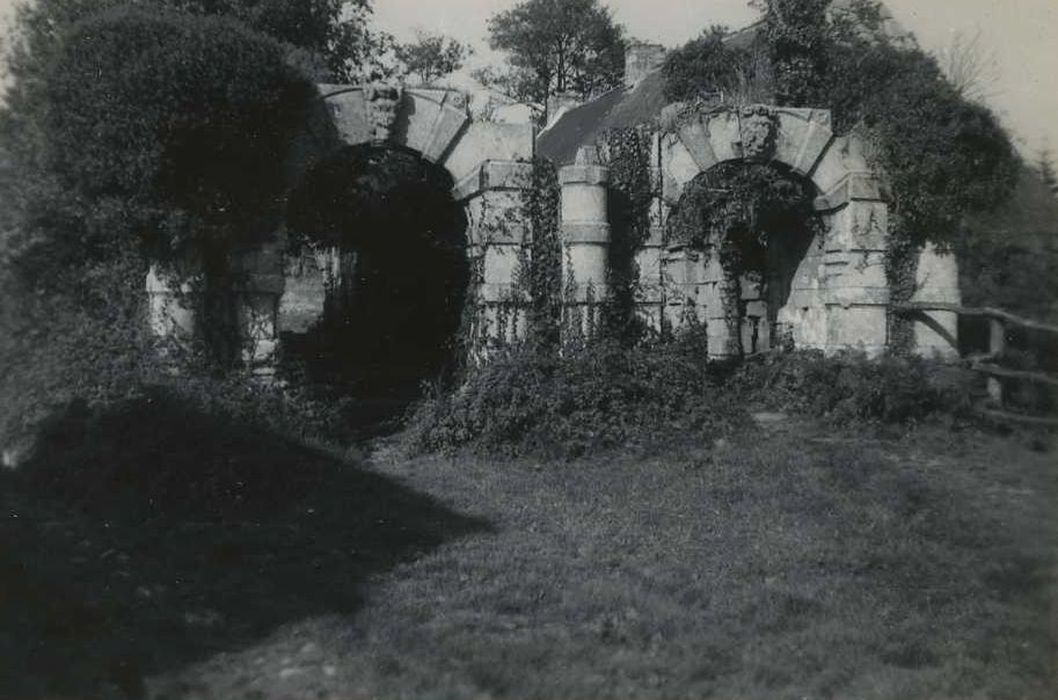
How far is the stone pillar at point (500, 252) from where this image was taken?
9.71m

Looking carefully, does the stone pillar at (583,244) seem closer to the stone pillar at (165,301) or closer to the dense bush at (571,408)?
the dense bush at (571,408)

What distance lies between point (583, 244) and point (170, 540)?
5313mm

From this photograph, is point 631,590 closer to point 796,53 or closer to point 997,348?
point 997,348

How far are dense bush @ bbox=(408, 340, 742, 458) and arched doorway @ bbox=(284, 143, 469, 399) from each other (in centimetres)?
460

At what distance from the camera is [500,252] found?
977 cm

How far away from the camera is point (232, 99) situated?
8336 millimetres

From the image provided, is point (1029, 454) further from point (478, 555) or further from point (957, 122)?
point (957, 122)

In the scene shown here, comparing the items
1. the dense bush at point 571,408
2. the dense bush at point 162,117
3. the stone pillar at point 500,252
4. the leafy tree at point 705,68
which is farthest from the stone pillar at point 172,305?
the leafy tree at point 705,68

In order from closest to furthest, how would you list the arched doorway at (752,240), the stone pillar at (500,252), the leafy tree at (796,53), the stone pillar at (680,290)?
the stone pillar at (500,252)
the stone pillar at (680,290)
the leafy tree at (796,53)
the arched doorway at (752,240)

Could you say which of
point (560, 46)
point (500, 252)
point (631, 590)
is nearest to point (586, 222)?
point (500, 252)

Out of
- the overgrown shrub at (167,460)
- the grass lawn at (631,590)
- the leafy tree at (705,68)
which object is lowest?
the grass lawn at (631,590)

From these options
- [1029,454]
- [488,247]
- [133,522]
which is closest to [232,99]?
[488,247]

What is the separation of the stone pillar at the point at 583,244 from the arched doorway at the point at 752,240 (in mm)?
1199

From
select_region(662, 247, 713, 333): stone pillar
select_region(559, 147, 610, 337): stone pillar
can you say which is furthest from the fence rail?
select_region(559, 147, 610, 337): stone pillar
